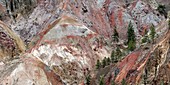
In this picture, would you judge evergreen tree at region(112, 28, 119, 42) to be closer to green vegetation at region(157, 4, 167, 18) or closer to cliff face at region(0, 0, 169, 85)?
cliff face at region(0, 0, 169, 85)

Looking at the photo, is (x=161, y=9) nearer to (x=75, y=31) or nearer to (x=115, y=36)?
(x=115, y=36)

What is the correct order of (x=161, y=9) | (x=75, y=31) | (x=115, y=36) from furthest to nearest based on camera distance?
(x=161, y=9) < (x=115, y=36) < (x=75, y=31)

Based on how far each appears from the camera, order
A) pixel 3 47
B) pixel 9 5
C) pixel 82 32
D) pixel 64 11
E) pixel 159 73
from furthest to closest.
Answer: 1. pixel 9 5
2. pixel 64 11
3. pixel 82 32
4. pixel 3 47
5. pixel 159 73

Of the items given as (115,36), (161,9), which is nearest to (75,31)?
(115,36)

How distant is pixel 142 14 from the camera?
132625mm

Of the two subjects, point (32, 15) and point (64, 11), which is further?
point (32, 15)

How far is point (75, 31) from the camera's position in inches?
4488

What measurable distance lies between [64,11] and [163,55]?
75193 millimetres

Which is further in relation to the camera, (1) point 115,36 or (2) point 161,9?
(2) point 161,9

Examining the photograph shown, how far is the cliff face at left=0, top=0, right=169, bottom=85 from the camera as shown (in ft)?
299

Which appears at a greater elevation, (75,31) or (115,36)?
(75,31)

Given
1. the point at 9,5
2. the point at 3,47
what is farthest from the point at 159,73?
the point at 9,5

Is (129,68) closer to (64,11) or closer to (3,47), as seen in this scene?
(3,47)

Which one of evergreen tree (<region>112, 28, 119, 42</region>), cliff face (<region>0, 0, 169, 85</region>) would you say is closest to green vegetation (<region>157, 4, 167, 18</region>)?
cliff face (<region>0, 0, 169, 85</region>)
